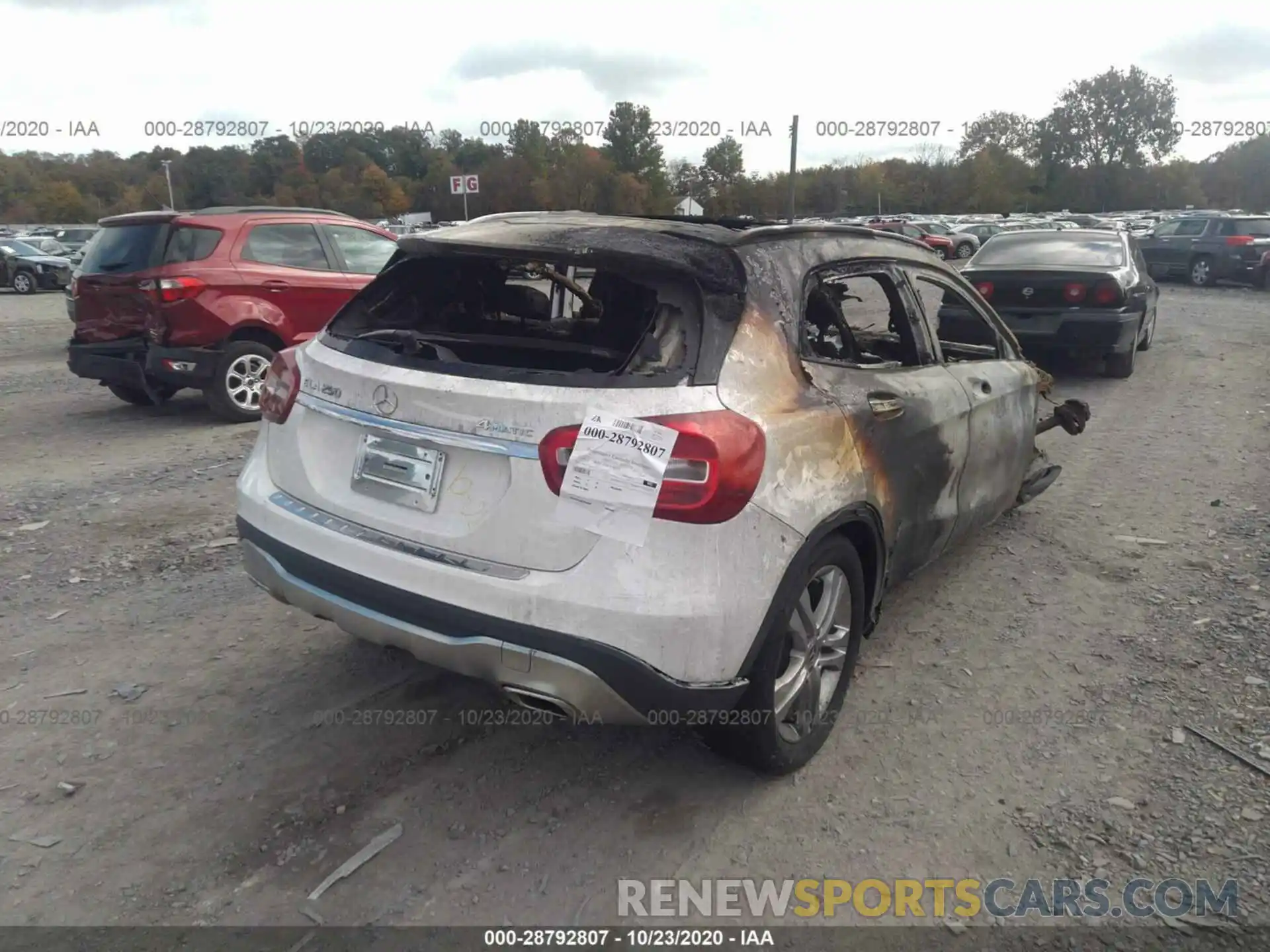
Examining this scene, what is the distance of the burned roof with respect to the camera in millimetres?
2918

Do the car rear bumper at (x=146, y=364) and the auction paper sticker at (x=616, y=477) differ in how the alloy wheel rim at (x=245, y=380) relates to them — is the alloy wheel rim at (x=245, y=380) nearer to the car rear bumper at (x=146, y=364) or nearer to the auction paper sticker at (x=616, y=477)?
the car rear bumper at (x=146, y=364)

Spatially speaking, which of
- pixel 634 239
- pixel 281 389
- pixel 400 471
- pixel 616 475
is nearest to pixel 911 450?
→ pixel 634 239

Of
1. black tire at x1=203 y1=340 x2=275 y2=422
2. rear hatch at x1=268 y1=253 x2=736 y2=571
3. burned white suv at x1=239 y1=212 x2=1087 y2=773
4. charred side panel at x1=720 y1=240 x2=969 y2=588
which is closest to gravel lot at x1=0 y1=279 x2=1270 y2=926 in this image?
burned white suv at x1=239 y1=212 x2=1087 y2=773

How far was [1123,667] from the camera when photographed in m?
3.91

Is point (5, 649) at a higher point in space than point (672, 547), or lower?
lower

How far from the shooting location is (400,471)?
112 inches

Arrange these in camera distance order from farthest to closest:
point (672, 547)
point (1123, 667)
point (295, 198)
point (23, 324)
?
point (295, 198), point (23, 324), point (1123, 667), point (672, 547)

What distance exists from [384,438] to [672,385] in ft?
2.94

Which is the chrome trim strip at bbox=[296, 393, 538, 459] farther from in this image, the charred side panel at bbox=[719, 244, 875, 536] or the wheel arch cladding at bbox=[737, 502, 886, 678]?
the wheel arch cladding at bbox=[737, 502, 886, 678]

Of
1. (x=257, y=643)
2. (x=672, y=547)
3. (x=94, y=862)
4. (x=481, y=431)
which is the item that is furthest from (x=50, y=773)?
(x=672, y=547)

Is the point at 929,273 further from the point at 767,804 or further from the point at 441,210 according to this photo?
the point at 441,210

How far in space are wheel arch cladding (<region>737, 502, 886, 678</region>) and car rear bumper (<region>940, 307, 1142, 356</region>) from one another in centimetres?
697

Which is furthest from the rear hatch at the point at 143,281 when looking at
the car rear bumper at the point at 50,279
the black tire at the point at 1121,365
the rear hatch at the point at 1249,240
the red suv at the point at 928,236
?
the red suv at the point at 928,236

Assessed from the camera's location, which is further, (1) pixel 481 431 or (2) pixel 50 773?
(2) pixel 50 773
